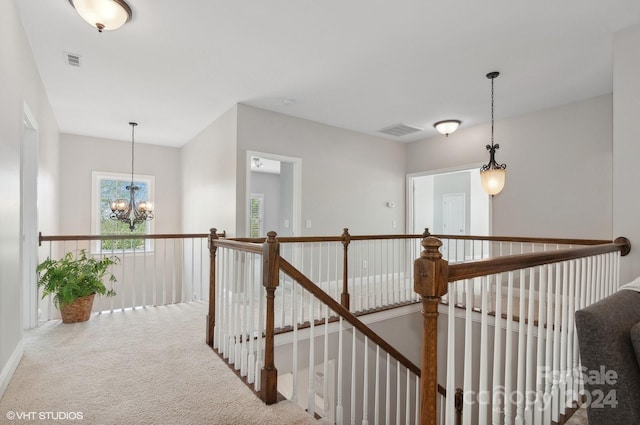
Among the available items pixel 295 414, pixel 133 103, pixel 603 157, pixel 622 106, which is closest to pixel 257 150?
pixel 133 103

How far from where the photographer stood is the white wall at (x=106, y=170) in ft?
19.4

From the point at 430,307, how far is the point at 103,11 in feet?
9.24

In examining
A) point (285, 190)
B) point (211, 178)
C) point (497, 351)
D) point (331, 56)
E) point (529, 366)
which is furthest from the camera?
point (285, 190)

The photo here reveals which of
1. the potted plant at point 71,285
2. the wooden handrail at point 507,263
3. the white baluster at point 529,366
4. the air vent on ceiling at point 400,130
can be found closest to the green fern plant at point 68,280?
the potted plant at point 71,285

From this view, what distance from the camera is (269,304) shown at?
6.89 ft

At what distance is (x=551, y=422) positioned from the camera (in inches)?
70.2

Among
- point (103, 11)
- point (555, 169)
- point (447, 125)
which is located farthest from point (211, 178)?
point (555, 169)

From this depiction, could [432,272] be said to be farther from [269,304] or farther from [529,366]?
[269,304]

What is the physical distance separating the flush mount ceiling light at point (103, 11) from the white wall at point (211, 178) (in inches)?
83.6

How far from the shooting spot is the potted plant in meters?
3.38

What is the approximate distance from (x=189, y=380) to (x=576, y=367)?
2.53 m

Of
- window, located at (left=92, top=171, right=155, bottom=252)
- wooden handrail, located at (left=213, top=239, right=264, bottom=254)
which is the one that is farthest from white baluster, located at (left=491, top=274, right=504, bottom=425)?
window, located at (left=92, top=171, right=155, bottom=252)

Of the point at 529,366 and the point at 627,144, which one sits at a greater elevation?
the point at 627,144

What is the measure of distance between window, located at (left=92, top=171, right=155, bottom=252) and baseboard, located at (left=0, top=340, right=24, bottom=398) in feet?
11.7
